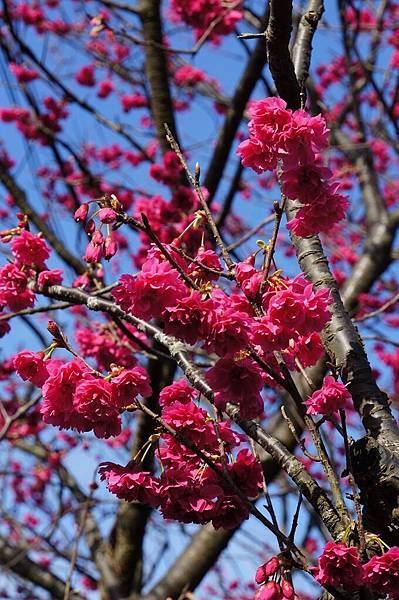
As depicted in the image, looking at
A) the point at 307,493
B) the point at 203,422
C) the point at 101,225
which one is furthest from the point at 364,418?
the point at 101,225

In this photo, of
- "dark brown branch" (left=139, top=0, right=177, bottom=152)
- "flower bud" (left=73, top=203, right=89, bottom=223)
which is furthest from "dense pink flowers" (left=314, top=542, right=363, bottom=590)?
"dark brown branch" (left=139, top=0, right=177, bottom=152)

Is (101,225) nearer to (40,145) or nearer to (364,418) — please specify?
(364,418)

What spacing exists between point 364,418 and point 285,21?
101 centimetres

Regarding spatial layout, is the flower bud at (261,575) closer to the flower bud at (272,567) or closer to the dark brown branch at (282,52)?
the flower bud at (272,567)

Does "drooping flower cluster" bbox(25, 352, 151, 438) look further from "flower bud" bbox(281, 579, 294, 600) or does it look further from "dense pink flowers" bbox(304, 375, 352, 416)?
"flower bud" bbox(281, 579, 294, 600)

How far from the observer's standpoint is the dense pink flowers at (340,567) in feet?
4.38

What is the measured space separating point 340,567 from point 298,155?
0.90 meters

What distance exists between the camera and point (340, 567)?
4.42 ft

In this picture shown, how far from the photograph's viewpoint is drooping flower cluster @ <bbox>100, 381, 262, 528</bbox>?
63.4 inches

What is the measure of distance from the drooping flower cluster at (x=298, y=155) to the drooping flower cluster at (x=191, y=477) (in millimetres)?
561

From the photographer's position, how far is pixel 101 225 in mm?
1733

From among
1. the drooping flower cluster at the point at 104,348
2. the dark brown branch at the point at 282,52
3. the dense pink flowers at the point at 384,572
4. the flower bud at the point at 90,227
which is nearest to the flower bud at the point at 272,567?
the dense pink flowers at the point at 384,572

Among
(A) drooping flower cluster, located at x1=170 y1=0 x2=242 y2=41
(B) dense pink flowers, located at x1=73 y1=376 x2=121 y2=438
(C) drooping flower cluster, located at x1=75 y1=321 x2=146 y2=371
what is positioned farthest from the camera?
(A) drooping flower cluster, located at x1=170 y1=0 x2=242 y2=41

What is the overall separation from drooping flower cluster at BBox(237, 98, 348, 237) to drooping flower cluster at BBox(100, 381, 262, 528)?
0.56m
